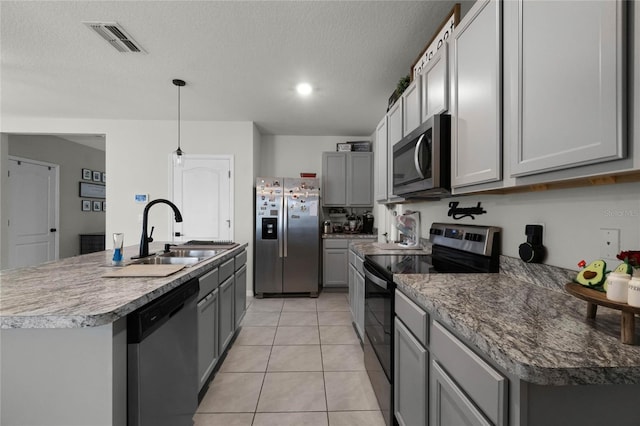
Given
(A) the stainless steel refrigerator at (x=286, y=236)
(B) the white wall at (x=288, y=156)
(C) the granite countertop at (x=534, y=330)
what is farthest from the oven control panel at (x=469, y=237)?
(B) the white wall at (x=288, y=156)

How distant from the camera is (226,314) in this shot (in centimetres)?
227

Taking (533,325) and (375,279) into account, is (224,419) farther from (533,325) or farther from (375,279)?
(533,325)

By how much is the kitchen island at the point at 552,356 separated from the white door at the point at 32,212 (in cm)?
622

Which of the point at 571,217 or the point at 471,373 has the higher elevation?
the point at 571,217

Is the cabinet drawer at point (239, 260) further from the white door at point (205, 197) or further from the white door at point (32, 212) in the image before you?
the white door at point (32, 212)

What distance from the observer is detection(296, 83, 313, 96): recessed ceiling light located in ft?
9.62

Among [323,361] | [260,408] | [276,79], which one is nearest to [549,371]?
[260,408]

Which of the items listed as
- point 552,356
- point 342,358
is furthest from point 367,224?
point 552,356

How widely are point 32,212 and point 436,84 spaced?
6.31 meters

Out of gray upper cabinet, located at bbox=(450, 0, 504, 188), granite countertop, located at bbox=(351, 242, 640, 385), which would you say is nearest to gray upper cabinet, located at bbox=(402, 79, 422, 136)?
gray upper cabinet, located at bbox=(450, 0, 504, 188)

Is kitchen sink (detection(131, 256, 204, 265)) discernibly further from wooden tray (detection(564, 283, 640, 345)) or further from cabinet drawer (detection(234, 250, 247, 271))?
wooden tray (detection(564, 283, 640, 345))

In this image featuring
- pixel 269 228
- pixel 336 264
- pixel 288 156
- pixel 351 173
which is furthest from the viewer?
pixel 288 156

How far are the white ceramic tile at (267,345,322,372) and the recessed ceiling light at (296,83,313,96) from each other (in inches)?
102

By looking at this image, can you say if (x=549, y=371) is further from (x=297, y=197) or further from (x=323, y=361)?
(x=297, y=197)
